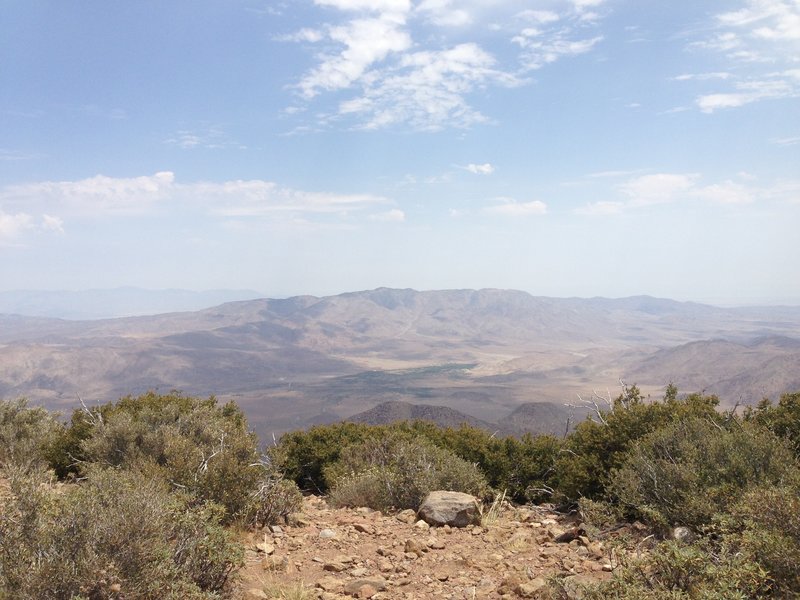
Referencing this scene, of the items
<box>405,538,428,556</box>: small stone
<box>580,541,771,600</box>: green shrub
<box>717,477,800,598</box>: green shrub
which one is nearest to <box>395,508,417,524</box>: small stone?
<box>405,538,428,556</box>: small stone

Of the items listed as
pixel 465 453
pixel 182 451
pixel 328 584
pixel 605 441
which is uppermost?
pixel 182 451

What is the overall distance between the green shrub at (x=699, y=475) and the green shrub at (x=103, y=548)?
480 cm

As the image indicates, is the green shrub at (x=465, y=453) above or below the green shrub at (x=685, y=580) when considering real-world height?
below

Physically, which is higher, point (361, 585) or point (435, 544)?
point (361, 585)

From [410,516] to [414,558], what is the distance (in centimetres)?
153

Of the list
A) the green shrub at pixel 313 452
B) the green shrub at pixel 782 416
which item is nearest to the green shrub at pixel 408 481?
the green shrub at pixel 313 452

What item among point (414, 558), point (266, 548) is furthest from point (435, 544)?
point (266, 548)

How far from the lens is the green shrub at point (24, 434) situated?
10.0 meters

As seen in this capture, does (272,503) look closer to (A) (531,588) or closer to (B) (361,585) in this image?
(B) (361,585)

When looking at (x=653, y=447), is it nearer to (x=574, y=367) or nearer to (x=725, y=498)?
(x=725, y=498)

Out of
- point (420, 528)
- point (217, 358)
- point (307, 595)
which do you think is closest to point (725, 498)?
point (420, 528)

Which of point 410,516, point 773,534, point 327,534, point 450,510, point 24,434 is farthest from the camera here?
point 24,434

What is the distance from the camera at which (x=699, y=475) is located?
20.5ft

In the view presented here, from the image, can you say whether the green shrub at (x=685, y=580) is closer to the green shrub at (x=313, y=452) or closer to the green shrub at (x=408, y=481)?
the green shrub at (x=408, y=481)
